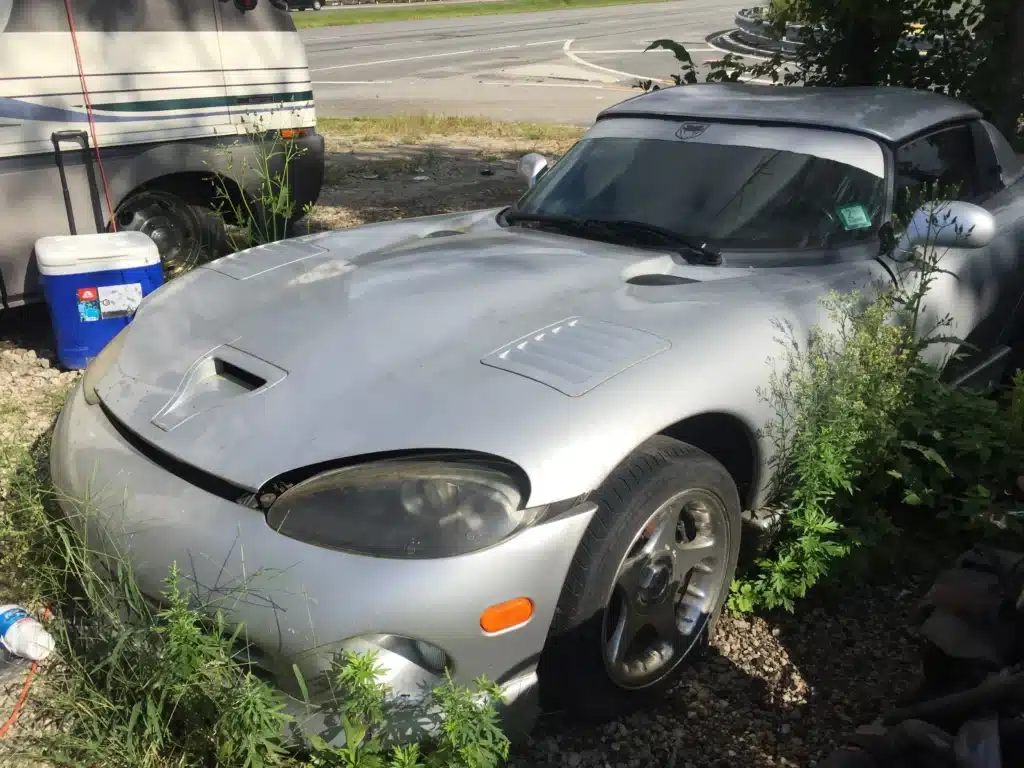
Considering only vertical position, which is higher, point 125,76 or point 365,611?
point 125,76

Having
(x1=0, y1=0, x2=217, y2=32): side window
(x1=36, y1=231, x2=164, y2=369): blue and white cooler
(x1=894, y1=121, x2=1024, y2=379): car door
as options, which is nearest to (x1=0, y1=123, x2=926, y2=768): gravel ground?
(x1=36, y1=231, x2=164, y2=369): blue and white cooler

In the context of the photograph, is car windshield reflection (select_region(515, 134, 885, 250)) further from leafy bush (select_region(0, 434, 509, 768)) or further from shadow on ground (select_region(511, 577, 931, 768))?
leafy bush (select_region(0, 434, 509, 768))

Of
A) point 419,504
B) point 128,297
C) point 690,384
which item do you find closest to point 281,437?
point 419,504

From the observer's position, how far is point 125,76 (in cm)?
517

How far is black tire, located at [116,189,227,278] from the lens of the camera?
223 inches

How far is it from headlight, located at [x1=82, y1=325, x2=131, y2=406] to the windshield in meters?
1.66

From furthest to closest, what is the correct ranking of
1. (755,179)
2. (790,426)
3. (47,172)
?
1. (47,172)
2. (755,179)
3. (790,426)

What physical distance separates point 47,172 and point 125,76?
72 cm

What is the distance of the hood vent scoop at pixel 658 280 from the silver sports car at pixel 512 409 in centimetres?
1

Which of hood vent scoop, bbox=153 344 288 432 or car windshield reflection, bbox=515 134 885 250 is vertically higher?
car windshield reflection, bbox=515 134 885 250

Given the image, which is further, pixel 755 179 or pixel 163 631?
pixel 755 179

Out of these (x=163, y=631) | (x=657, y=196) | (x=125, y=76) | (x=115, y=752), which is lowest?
(x=115, y=752)

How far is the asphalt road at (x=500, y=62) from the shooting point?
50.5 ft

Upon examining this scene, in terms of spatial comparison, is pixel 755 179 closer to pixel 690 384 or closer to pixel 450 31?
pixel 690 384
